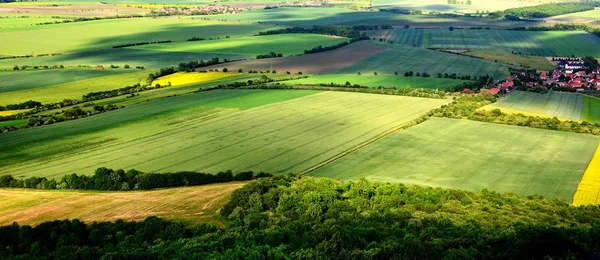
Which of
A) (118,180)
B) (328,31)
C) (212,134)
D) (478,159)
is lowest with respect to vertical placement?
(478,159)

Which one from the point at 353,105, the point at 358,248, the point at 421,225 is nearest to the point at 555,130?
the point at 353,105

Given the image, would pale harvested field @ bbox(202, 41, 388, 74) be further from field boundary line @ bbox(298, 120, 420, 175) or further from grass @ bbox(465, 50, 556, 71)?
field boundary line @ bbox(298, 120, 420, 175)

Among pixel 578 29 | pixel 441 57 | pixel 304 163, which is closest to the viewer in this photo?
pixel 304 163

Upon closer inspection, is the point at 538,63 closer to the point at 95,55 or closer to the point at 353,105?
the point at 353,105

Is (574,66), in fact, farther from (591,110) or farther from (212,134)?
(212,134)

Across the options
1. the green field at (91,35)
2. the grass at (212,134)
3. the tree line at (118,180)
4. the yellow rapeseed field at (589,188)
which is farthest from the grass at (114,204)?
the green field at (91,35)

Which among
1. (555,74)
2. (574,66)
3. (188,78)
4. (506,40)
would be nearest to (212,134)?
(188,78)
